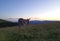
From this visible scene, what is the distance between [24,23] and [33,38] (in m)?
6.87

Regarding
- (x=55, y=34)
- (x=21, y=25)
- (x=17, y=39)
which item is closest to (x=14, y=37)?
(x=17, y=39)

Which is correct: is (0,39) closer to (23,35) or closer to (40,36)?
(23,35)

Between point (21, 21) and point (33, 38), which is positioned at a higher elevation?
point (21, 21)

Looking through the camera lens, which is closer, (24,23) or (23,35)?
(23,35)

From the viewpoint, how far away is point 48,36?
41.9 feet

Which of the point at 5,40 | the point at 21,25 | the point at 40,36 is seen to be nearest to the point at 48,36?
the point at 40,36

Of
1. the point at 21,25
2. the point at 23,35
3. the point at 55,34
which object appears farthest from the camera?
the point at 21,25

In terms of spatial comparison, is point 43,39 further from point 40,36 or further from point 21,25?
point 21,25

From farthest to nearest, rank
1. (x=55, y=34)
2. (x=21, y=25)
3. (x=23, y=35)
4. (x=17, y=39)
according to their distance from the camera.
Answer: (x=21, y=25)
(x=55, y=34)
(x=23, y=35)
(x=17, y=39)

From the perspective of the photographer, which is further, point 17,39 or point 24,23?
point 24,23

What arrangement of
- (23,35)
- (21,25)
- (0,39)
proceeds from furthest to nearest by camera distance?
(21,25) < (23,35) < (0,39)

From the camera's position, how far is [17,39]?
11.8 m

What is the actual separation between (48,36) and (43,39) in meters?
1.22

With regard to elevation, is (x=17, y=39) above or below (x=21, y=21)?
below
